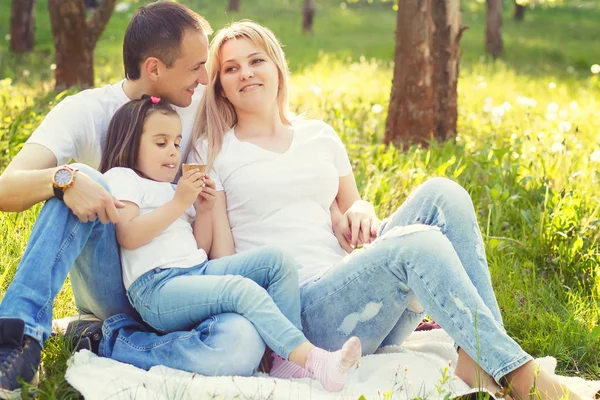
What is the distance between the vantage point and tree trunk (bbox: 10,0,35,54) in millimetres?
13758

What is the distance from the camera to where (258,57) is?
11.6ft

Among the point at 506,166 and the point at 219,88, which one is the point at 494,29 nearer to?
the point at 506,166

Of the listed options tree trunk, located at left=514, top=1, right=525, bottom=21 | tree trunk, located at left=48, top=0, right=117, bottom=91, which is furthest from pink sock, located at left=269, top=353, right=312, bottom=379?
tree trunk, located at left=514, top=1, right=525, bottom=21

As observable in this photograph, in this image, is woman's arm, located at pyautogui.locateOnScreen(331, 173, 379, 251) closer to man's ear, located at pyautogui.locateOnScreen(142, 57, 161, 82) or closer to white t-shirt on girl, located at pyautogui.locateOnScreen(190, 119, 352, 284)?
white t-shirt on girl, located at pyautogui.locateOnScreen(190, 119, 352, 284)

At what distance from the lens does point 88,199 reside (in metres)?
2.82

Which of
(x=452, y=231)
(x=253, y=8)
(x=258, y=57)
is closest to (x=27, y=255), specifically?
(x=258, y=57)

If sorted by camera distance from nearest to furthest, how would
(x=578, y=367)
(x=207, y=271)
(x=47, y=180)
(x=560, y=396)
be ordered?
(x=560, y=396) → (x=47, y=180) → (x=207, y=271) → (x=578, y=367)

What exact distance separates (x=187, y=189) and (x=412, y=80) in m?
3.78

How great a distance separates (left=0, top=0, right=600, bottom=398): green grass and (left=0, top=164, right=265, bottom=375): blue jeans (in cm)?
26

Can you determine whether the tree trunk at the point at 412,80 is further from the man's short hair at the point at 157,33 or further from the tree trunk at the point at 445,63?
the man's short hair at the point at 157,33

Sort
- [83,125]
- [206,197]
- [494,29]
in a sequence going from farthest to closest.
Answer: [494,29]
[83,125]
[206,197]

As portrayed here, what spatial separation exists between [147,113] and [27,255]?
0.78 meters

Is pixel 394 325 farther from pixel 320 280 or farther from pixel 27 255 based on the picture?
pixel 27 255

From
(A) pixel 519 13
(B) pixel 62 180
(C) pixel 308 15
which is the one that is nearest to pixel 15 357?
(B) pixel 62 180
